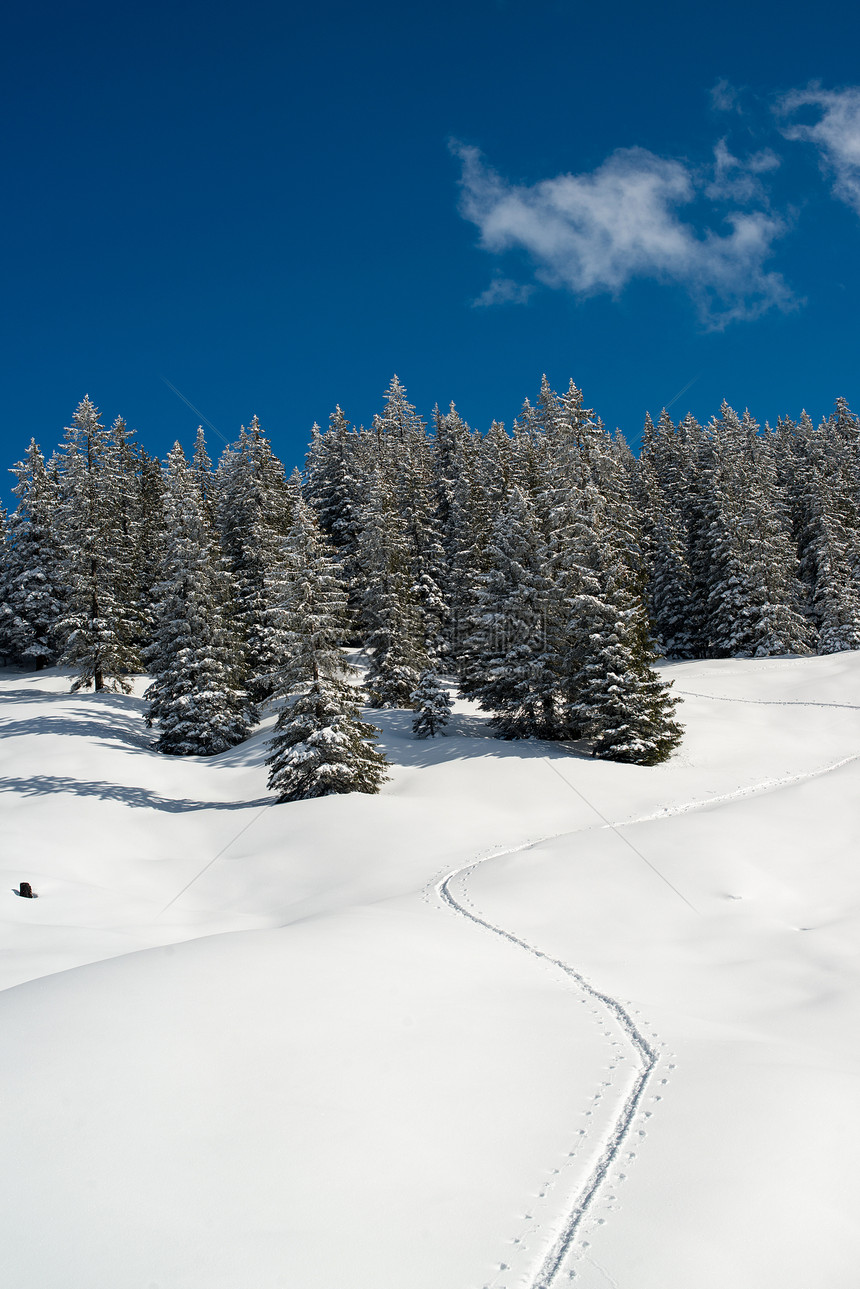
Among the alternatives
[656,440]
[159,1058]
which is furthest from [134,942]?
[656,440]

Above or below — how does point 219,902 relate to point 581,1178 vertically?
below

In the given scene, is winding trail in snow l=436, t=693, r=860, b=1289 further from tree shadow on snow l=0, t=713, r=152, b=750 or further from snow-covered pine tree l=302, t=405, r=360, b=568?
snow-covered pine tree l=302, t=405, r=360, b=568

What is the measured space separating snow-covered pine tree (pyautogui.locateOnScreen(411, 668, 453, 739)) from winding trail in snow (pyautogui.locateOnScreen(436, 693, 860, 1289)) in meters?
8.02

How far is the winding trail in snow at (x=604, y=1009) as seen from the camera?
4504mm

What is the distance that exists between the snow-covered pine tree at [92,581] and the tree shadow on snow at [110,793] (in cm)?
1524

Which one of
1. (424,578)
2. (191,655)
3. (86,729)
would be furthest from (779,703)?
(86,729)

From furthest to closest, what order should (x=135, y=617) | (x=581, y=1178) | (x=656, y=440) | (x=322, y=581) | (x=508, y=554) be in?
(x=656, y=440)
(x=135, y=617)
(x=508, y=554)
(x=322, y=581)
(x=581, y=1178)

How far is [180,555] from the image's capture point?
99.3 ft

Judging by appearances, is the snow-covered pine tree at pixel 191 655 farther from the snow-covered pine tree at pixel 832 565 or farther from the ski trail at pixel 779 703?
the snow-covered pine tree at pixel 832 565

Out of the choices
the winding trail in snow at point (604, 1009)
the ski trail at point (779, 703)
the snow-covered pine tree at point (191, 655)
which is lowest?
the winding trail in snow at point (604, 1009)

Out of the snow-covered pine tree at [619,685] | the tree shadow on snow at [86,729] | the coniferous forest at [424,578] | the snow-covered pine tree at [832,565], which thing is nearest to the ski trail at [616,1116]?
the coniferous forest at [424,578]

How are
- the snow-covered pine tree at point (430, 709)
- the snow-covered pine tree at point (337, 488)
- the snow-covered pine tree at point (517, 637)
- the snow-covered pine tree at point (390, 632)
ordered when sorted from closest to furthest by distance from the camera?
1. the snow-covered pine tree at point (517, 637)
2. the snow-covered pine tree at point (430, 709)
3. the snow-covered pine tree at point (390, 632)
4. the snow-covered pine tree at point (337, 488)

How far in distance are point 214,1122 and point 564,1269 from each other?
262 centimetres

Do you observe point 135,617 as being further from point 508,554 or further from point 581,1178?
point 581,1178
